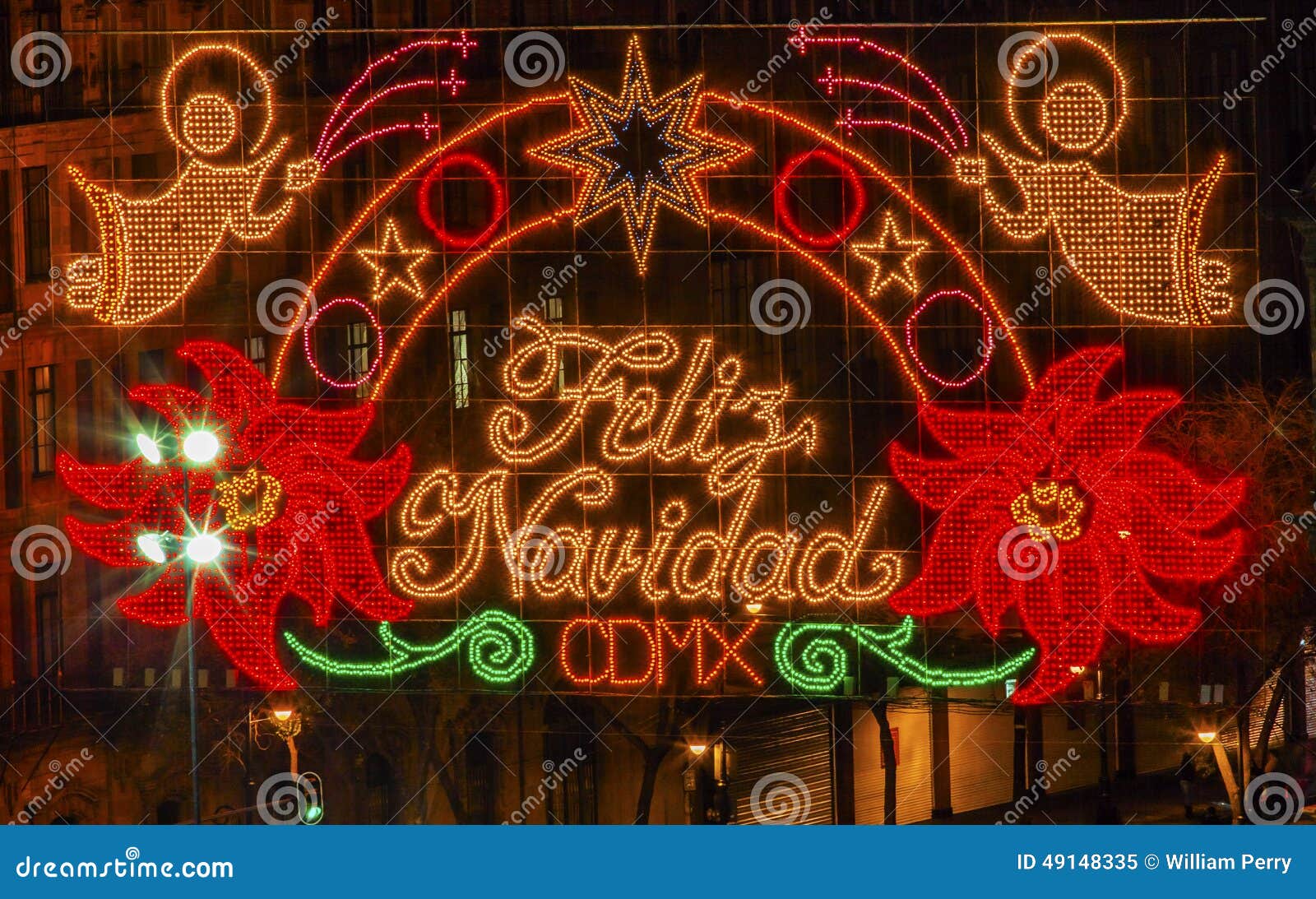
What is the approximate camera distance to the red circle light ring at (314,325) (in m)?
15.5

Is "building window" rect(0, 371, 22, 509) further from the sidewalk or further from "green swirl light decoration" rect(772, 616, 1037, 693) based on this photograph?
the sidewalk

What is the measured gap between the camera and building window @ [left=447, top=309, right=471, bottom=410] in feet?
54.6

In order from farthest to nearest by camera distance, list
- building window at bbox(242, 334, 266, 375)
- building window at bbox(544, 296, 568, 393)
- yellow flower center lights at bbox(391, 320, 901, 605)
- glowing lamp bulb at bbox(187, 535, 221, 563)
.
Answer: building window at bbox(242, 334, 266, 375)
building window at bbox(544, 296, 568, 393)
yellow flower center lights at bbox(391, 320, 901, 605)
glowing lamp bulb at bbox(187, 535, 221, 563)

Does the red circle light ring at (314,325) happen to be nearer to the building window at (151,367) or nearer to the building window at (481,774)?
the building window at (151,367)

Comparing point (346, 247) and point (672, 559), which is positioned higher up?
point (346, 247)

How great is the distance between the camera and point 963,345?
18281 millimetres

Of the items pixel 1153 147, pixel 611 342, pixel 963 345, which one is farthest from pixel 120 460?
pixel 1153 147

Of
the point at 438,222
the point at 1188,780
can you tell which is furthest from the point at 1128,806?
the point at 438,222

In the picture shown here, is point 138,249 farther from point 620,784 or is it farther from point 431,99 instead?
point 620,784

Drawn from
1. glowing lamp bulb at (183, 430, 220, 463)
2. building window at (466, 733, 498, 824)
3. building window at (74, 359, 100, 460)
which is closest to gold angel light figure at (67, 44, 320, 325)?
glowing lamp bulb at (183, 430, 220, 463)

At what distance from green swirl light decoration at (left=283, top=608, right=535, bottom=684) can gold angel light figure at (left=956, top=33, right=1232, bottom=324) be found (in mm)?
4215

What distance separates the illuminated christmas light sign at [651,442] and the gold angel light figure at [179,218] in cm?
2

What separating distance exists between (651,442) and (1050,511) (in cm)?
265

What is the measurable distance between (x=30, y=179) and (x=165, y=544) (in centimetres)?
606
